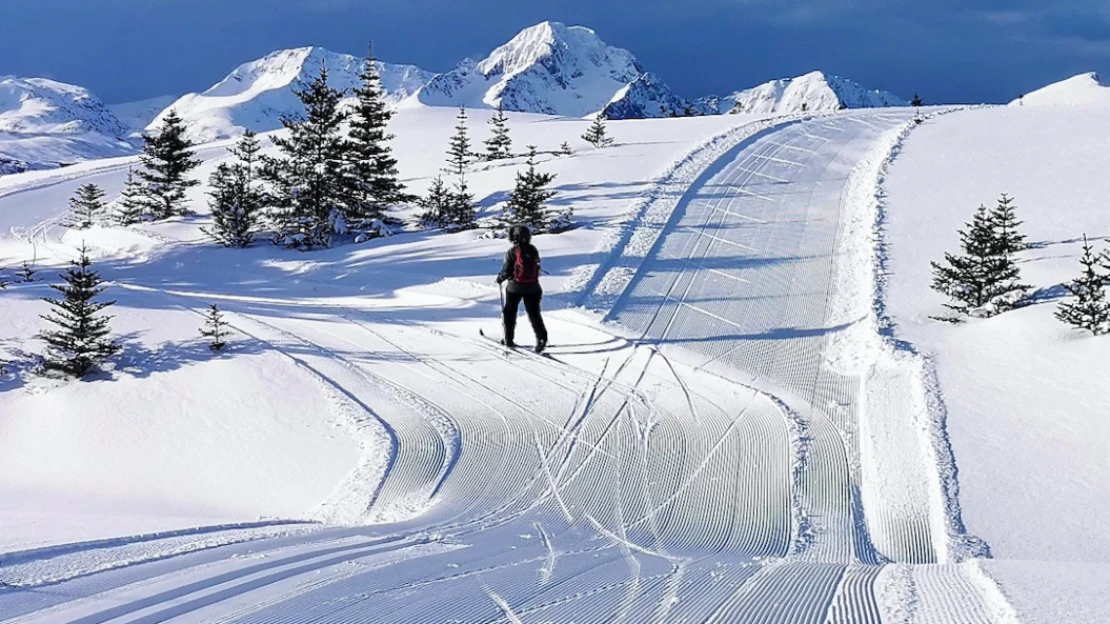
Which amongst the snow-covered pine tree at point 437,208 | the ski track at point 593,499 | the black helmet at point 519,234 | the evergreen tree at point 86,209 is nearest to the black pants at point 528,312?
the ski track at point 593,499

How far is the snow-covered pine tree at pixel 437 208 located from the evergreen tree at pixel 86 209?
42.4 feet

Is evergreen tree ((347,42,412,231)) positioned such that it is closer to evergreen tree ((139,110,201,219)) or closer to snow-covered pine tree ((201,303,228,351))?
evergreen tree ((139,110,201,219))

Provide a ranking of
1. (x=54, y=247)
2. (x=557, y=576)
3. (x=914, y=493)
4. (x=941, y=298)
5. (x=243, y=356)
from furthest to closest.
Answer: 1. (x=54, y=247)
2. (x=941, y=298)
3. (x=243, y=356)
4. (x=914, y=493)
5. (x=557, y=576)

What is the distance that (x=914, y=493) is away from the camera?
6602mm

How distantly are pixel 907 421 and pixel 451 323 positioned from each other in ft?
22.4

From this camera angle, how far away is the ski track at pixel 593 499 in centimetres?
419

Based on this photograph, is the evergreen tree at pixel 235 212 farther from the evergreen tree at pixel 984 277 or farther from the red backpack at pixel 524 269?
the evergreen tree at pixel 984 277

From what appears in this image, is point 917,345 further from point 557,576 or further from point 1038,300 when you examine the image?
point 557,576

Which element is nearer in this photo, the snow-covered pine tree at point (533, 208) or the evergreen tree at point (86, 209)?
the snow-covered pine tree at point (533, 208)

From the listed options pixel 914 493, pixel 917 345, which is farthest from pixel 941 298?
pixel 914 493

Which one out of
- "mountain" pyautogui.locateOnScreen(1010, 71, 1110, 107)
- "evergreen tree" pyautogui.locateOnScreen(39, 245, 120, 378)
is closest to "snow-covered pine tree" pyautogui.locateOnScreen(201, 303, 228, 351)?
"evergreen tree" pyautogui.locateOnScreen(39, 245, 120, 378)

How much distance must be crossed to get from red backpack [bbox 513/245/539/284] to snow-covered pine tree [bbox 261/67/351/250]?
11455 mm

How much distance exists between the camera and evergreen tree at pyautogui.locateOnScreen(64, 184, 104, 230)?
27.9 metres

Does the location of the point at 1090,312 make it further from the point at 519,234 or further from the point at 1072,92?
the point at 1072,92
